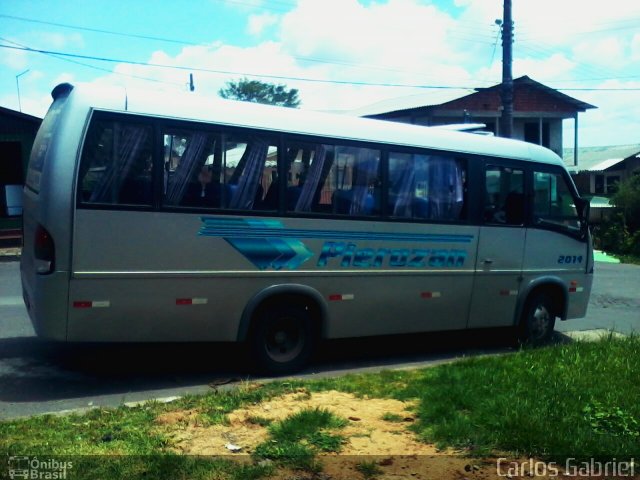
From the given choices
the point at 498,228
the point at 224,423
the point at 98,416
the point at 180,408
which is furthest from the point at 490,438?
the point at 498,228

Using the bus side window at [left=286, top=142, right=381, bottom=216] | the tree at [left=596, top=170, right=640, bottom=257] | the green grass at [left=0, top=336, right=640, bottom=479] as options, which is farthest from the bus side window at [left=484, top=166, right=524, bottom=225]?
the tree at [left=596, top=170, right=640, bottom=257]

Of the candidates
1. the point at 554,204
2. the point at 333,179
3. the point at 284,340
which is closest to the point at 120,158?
the point at 333,179

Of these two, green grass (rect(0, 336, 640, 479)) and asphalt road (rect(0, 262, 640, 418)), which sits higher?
green grass (rect(0, 336, 640, 479))

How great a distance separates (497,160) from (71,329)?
5.45 meters

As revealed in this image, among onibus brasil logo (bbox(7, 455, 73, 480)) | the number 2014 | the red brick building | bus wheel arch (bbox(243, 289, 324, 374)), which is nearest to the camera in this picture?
onibus brasil logo (bbox(7, 455, 73, 480))

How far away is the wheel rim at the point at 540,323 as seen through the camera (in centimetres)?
945

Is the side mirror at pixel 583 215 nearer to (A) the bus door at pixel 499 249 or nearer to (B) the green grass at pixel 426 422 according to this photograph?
(A) the bus door at pixel 499 249

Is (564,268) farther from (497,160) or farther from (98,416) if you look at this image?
(98,416)

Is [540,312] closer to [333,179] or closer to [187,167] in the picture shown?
[333,179]

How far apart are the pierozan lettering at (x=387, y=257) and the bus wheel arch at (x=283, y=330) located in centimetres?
51

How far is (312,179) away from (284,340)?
68.3 inches

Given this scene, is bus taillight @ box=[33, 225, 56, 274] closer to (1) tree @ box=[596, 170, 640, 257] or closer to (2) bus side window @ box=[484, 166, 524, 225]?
(2) bus side window @ box=[484, 166, 524, 225]

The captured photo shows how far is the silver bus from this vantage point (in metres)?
6.30

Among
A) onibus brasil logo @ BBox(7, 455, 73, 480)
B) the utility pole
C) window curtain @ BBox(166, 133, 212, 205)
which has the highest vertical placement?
the utility pole
